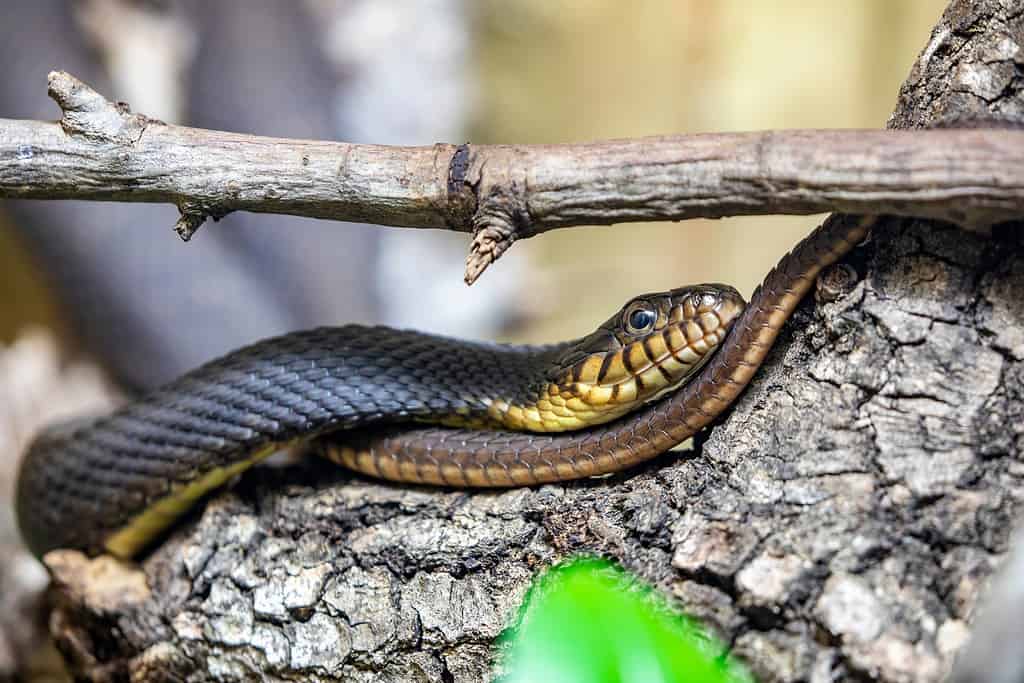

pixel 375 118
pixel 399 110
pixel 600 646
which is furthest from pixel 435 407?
pixel 399 110

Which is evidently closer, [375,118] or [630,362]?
[630,362]

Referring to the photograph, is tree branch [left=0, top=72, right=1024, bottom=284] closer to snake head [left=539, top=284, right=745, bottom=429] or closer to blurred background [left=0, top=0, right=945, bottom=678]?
snake head [left=539, top=284, right=745, bottom=429]

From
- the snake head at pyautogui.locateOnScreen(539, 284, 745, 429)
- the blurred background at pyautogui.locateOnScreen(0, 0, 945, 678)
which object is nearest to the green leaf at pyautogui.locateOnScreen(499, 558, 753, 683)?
the snake head at pyautogui.locateOnScreen(539, 284, 745, 429)

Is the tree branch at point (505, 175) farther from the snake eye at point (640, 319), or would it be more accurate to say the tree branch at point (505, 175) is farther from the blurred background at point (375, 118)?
the blurred background at point (375, 118)

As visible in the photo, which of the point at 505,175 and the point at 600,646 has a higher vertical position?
the point at 505,175

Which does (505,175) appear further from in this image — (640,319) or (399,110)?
(399,110)

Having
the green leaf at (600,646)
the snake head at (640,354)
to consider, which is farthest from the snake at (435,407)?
the green leaf at (600,646)

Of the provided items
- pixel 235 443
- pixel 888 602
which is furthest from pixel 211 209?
pixel 888 602
